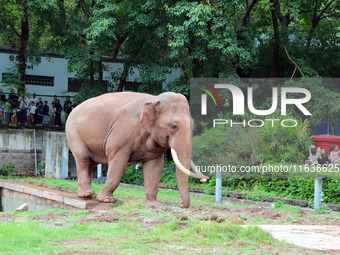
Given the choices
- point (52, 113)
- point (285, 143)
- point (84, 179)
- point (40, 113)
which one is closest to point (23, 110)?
point (40, 113)

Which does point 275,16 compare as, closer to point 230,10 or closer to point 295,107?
point 230,10

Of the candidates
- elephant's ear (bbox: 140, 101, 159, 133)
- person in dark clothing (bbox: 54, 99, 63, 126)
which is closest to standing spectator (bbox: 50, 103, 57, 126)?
person in dark clothing (bbox: 54, 99, 63, 126)

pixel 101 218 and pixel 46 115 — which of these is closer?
pixel 101 218

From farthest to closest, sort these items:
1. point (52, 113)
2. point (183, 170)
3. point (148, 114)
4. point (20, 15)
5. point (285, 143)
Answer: point (52, 113) < point (20, 15) < point (285, 143) < point (148, 114) < point (183, 170)

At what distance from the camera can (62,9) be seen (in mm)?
23656

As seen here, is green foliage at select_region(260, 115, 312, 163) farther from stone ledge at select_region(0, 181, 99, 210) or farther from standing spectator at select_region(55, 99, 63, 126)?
standing spectator at select_region(55, 99, 63, 126)

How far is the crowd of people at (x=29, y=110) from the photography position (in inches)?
961

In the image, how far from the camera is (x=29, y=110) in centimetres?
2511

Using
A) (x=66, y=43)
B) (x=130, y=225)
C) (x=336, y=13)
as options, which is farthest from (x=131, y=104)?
(x=336, y=13)

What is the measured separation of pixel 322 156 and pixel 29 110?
14031 mm

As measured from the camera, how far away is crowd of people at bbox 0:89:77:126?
2441cm

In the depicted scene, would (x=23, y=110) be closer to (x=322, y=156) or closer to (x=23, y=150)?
(x=23, y=150)

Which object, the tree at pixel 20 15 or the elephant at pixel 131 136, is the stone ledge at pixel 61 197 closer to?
the elephant at pixel 131 136

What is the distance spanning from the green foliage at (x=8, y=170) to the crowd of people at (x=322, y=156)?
12064 millimetres
